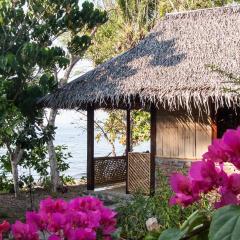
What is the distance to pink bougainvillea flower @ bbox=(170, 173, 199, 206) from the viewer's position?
2.99ft

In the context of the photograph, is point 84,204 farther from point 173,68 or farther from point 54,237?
point 173,68

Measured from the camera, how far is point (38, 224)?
1.07m

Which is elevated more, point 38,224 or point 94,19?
point 94,19

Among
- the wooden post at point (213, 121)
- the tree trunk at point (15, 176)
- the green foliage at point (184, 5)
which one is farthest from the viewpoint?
the green foliage at point (184, 5)

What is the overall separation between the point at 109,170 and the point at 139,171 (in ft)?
4.82

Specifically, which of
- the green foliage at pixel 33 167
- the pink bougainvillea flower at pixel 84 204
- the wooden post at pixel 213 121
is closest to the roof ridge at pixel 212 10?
the wooden post at pixel 213 121

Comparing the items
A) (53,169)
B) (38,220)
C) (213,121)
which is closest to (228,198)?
(38,220)

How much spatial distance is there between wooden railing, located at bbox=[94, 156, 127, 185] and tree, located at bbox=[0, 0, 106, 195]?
44.1 inches

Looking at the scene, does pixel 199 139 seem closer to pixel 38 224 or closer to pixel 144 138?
pixel 144 138

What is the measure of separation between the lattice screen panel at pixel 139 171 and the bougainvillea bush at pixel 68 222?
Result: 23.4 feet

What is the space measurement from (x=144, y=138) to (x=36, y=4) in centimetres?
591

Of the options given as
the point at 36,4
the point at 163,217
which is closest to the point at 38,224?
the point at 163,217

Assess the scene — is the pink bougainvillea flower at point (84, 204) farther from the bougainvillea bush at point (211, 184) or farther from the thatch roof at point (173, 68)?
the thatch roof at point (173, 68)

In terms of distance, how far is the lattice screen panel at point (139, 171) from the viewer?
8308 millimetres
